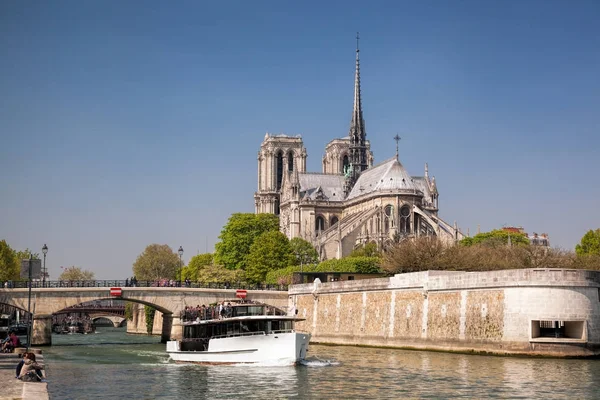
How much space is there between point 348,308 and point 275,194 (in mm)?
102785

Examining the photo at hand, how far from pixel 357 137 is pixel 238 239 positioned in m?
35.6

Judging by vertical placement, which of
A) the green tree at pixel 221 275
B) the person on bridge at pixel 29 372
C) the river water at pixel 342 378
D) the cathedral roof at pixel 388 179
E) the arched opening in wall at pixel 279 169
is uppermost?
the arched opening in wall at pixel 279 169

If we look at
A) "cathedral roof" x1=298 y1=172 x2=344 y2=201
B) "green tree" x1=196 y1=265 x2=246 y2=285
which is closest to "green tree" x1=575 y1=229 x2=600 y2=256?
"green tree" x1=196 y1=265 x2=246 y2=285

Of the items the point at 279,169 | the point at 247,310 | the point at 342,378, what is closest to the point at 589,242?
the point at 247,310

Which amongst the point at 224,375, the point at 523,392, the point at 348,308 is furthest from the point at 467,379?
the point at 348,308

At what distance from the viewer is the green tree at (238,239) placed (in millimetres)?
116562

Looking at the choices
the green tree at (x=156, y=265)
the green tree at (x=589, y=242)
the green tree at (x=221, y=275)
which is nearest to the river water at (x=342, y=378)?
the green tree at (x=589, y=242)

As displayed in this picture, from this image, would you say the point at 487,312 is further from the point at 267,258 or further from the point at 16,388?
the point at 267,258

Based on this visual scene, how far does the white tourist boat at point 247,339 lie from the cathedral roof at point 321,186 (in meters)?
99.9

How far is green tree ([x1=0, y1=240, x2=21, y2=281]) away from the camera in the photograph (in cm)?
9240

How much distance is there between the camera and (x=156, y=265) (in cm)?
14488

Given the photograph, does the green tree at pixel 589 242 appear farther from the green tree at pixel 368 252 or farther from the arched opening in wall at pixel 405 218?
the arched opening in wall at pixel 405 218

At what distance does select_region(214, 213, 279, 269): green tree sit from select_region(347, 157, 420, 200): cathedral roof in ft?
60.7

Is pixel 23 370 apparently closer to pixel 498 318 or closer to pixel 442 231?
pixel 498 318
